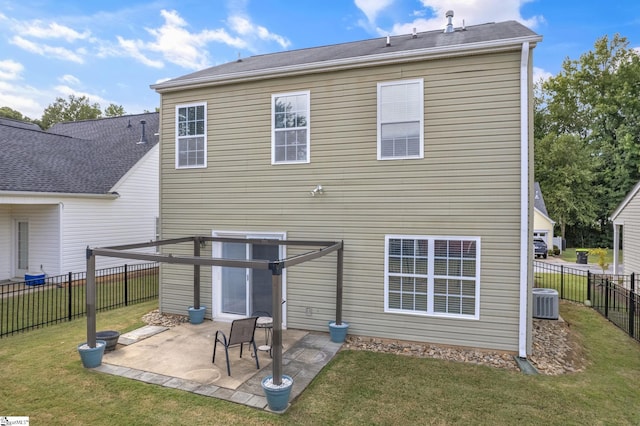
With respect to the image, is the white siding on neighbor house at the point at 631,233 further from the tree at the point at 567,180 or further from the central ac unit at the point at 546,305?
the tree at the point at 567,180

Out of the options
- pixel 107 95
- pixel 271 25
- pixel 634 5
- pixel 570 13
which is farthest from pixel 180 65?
pixel 634 5

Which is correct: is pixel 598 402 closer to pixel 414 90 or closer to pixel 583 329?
pixel 583 329

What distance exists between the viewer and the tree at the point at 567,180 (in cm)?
3125

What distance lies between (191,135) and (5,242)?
10.2 meters

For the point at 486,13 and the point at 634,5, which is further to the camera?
the point at 634,5

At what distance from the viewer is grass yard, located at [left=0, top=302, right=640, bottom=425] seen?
460cm

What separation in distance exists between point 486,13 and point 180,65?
2013cm

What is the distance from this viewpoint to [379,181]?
7406 mm

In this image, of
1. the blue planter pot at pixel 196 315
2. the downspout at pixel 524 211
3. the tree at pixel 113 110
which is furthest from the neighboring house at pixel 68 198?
the tree at pixel 113 110

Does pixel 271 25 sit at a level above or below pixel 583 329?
above

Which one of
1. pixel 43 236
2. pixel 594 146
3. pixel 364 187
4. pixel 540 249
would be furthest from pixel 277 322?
pixel 594 146

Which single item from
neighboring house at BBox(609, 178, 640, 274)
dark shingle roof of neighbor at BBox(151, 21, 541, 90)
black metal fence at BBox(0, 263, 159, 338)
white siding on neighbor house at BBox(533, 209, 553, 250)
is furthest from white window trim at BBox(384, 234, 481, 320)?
white siding on neighbor house at BBox(533, 209, 553, 250)

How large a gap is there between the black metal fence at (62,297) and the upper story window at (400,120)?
782cm

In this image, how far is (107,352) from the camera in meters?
6.66
